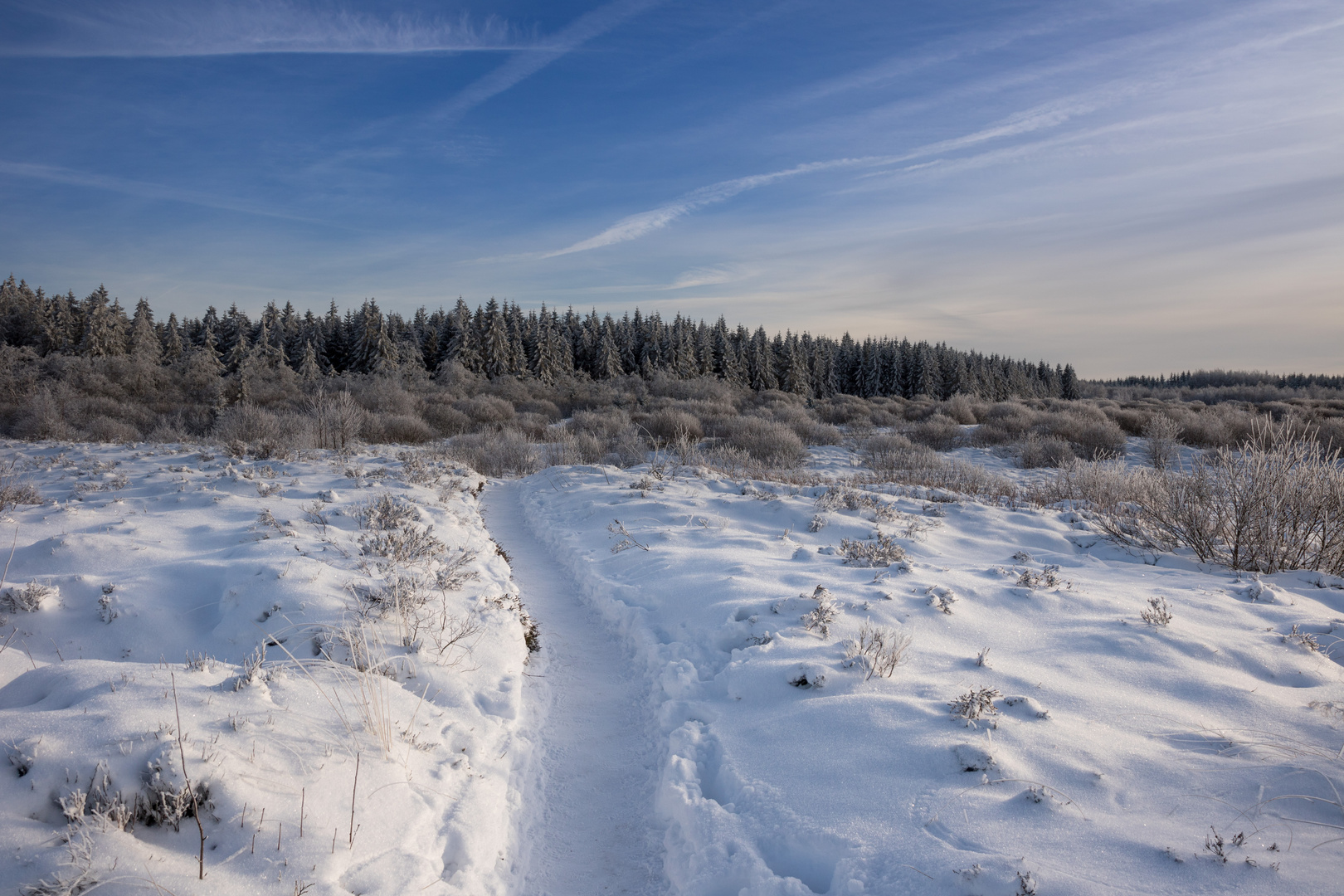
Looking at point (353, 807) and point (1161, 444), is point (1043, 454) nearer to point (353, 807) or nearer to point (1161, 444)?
point (1161, 444)

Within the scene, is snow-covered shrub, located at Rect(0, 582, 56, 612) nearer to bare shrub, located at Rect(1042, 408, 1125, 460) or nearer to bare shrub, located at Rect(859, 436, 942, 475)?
bare shrub, located at Rect(859, 436, 942, 475)

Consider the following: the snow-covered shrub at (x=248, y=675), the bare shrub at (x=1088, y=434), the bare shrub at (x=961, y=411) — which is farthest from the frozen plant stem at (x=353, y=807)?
the bare shrub at (x=961, y=411)

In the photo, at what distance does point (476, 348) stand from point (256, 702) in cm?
5389

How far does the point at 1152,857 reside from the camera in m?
2.42

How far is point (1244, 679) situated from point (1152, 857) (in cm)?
246

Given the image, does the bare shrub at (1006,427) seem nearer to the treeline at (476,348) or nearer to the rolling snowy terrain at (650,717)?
the rolling snowy terrain at (650,717)

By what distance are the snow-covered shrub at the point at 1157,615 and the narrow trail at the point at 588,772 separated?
4.02 meters

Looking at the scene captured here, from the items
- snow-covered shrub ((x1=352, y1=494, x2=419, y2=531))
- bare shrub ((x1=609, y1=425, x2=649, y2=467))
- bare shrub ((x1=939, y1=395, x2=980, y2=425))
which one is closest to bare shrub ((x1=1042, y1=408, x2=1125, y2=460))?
bare shrub ((x1=939, y1=395, x2=980, y2=425))

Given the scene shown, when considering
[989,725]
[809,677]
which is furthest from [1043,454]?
[989,725]

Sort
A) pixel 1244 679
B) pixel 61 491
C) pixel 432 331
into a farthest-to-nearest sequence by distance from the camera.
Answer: pixel 432 331 → pixel 61 491 → pixel 1244 679

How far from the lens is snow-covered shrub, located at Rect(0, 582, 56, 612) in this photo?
Result: 434cm

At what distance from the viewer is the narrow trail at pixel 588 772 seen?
3.15 metres

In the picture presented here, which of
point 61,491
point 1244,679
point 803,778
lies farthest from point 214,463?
point 1244,679

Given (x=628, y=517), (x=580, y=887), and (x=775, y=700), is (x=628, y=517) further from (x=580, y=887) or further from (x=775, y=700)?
(x=580, y=887)
